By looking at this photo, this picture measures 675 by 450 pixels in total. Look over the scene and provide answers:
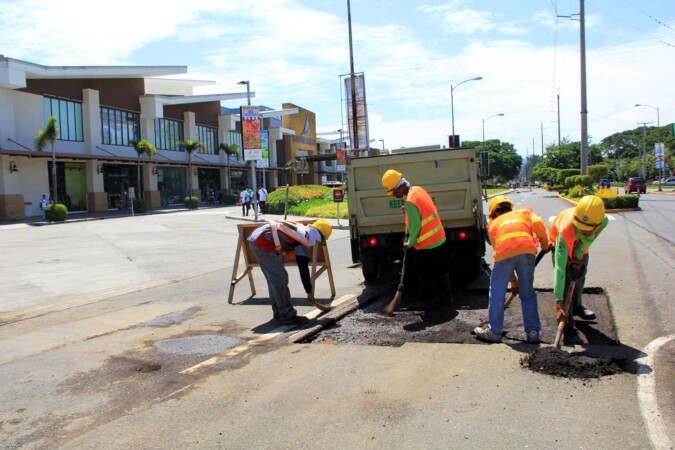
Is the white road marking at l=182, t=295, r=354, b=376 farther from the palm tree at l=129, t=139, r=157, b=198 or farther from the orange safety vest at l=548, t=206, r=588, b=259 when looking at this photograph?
the palm tree at l=129, t=139, r=157, b=198

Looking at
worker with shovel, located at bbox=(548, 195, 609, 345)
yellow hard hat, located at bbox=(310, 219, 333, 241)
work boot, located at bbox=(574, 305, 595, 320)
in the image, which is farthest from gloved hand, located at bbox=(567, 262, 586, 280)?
yellow hard hat, located at bbox=(310, 219, 333, 241)

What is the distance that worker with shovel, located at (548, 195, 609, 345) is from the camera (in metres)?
5.36

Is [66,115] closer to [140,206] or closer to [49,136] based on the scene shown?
[49,136]

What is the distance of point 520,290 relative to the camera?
5.75 metres

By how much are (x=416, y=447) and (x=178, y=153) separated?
48.5 meters

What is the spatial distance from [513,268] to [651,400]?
1.87 metres

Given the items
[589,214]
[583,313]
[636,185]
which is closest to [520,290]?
[589,214]

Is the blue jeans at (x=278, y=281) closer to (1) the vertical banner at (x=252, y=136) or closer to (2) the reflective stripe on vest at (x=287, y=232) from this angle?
(2) the reflective stripe on vest at (x=287, y=232)

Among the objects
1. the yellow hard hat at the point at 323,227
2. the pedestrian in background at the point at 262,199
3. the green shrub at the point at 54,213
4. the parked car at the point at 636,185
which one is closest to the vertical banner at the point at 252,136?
the pedestrian in background at the point at 262,199

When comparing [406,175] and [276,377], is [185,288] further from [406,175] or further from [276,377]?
[276,377]

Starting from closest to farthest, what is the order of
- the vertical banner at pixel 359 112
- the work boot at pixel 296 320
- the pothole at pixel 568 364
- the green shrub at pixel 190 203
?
the pothole at pixel 568 364, the work boot at pixel 296 320, the vertical banner at pixel 359 112, the green shrub at pixel 190 203

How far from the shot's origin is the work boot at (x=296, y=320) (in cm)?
704

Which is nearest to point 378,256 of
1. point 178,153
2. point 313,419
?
point 313,419

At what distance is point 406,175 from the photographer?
8.95m
